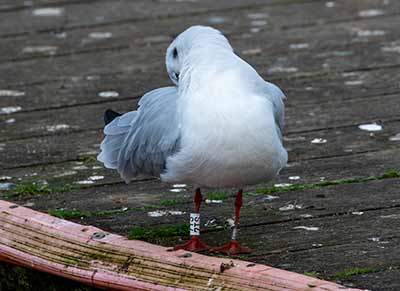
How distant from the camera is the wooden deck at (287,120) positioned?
3.79 metres

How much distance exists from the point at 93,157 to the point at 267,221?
1034mm

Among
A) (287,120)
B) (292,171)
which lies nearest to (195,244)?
(292,171)

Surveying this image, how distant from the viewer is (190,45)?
360cm

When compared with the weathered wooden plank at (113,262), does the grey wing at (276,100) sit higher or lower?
higher

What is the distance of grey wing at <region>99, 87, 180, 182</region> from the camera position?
11.5 ft

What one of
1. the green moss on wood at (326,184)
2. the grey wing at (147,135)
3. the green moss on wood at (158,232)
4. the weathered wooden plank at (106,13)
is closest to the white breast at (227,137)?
the grey wing at (147,135)

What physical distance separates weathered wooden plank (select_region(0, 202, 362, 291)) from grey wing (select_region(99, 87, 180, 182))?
0.79 ft

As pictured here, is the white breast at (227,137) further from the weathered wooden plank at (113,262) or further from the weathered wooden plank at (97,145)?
the weathered wooden plank at (97,145)

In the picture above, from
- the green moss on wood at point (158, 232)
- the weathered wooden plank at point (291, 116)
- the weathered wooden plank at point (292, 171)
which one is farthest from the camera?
the weathered wooden plank at point (291, 116)

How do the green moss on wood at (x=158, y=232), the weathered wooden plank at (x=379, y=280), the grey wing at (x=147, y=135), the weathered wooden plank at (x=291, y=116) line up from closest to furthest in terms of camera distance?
the weathered wooden plank at (x=379, y=280) < the grey wing at (x=147, y=135) < the green moss on wood at (x=158, y=232) < the weathered wooden plank at (x=291, y=116)

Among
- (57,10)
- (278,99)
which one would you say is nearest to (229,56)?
(278,99)

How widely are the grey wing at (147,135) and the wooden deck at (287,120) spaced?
25cm

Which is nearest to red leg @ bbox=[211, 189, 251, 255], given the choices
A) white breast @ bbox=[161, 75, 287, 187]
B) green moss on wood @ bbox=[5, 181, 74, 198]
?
white breast @ bbox=[161, 75, 287, 187]

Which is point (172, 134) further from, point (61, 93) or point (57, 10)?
point (57, 10)
